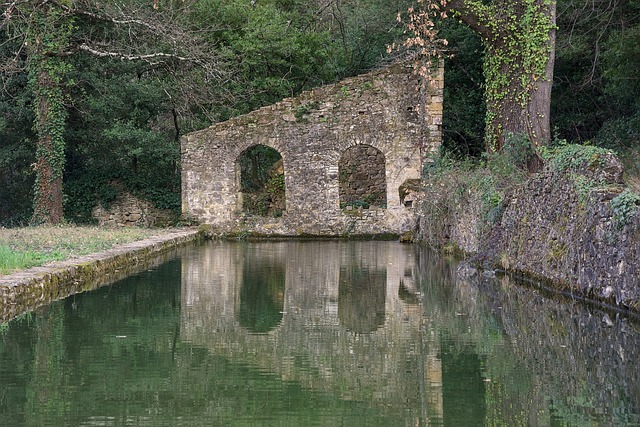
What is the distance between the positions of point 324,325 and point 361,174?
21002mm

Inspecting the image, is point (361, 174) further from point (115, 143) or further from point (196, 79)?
point (115, 143)

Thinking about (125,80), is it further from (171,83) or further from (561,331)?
(561,331)

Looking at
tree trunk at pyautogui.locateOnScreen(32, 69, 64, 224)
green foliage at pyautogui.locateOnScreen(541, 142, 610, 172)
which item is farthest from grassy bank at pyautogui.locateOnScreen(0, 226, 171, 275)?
green foliage at pyautogui.locateOnScreen(541, 142, 610, 172)

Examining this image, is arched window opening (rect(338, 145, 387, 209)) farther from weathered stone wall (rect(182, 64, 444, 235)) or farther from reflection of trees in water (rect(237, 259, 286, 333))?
reflection of trees in water (rect(237, 259, 286, 333))

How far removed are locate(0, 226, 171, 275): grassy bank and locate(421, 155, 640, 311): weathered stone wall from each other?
6.27m

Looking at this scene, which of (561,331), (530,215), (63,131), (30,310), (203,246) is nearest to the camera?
(561,331)

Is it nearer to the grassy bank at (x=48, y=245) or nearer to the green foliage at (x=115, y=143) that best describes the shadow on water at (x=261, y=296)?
the grassy bank at (x=48, y=245)

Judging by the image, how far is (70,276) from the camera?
39.8 ft

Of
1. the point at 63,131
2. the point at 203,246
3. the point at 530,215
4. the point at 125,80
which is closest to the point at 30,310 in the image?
the point at 530,215

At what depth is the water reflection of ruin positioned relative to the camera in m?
6.61

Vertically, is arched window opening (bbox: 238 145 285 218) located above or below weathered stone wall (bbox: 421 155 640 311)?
above

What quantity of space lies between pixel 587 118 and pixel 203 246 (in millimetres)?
11188

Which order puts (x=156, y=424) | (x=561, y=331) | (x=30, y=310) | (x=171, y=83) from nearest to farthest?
1. (x=156, y=424)
2. (x=561, y=331)
3. (x=30, y=310)
4. (x=171, y=83)

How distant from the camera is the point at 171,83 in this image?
2739cm
